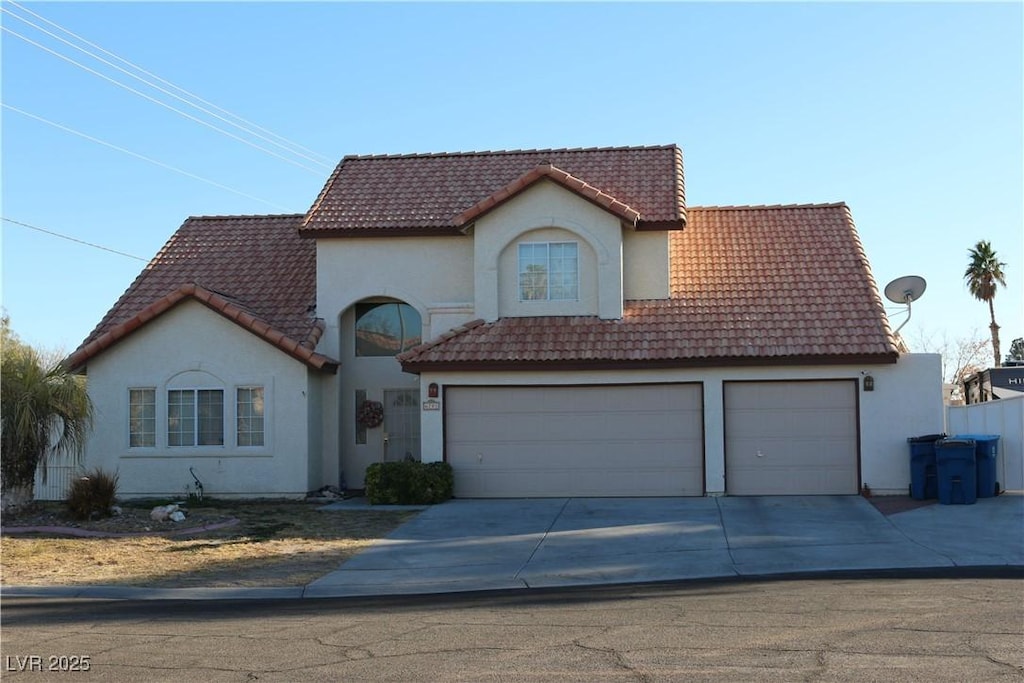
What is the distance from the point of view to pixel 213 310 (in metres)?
21.8

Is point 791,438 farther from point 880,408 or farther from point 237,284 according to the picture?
point 237,284

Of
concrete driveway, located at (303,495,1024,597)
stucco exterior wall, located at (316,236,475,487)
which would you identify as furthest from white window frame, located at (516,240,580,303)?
concrete driveway, located at (303,495,1024,597)

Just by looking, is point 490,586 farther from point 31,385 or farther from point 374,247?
point 374,247

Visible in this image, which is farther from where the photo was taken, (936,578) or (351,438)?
(351,438)

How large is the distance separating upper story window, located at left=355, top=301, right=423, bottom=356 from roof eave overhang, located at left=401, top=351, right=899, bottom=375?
2681mm

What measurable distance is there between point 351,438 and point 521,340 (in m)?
4.86

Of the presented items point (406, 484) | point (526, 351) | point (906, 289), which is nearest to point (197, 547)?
point (406, 484)

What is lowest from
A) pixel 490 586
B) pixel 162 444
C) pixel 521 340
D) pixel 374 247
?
pixel 490 586

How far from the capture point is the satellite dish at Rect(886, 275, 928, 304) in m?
21.3

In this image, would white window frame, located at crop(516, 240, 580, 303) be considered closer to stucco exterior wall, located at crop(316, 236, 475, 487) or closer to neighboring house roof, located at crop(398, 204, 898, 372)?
neighboring house roof, located at crop(398, 204, 898, 372)

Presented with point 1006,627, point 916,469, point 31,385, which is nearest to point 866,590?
point 1006,627

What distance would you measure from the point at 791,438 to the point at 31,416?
1359cm

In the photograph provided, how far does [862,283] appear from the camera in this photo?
2189 cm

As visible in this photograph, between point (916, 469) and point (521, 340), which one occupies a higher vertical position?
point (521, 340)
